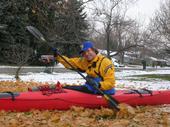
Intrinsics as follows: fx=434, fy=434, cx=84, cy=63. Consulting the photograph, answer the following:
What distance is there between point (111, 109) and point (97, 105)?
523 mm

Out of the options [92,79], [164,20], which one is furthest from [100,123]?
[164,20]

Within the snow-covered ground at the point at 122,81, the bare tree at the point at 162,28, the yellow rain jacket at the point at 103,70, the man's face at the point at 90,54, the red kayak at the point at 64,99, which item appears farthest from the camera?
the bare tree at the point at 162,28

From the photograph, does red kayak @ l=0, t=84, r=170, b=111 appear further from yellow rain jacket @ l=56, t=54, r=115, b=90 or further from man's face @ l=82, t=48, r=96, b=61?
man's face @ l=82, t=48, r=96, b=61

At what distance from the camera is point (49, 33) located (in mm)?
26953

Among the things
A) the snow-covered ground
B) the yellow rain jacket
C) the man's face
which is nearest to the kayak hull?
the yellow rain jacket


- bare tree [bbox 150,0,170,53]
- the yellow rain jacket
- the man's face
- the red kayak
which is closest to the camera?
the red kayak

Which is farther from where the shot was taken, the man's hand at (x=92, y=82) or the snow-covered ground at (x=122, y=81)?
the snow-covered ground at (x=122, y=81)

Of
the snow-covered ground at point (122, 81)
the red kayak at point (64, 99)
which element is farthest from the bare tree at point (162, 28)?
the red kayak at point (64, 99)

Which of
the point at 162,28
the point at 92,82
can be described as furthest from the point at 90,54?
the point at 162,28

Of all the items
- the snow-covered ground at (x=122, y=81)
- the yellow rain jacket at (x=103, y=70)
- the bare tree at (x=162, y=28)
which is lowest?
the snow-covered ground at (x=122, y=81)

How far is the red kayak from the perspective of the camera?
8.02 metres

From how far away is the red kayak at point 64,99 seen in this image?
26.3 ft

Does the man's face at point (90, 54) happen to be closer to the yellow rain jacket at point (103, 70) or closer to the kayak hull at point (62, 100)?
the yellow rain jacket at point (103, 70)

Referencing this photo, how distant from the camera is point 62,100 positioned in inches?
326
